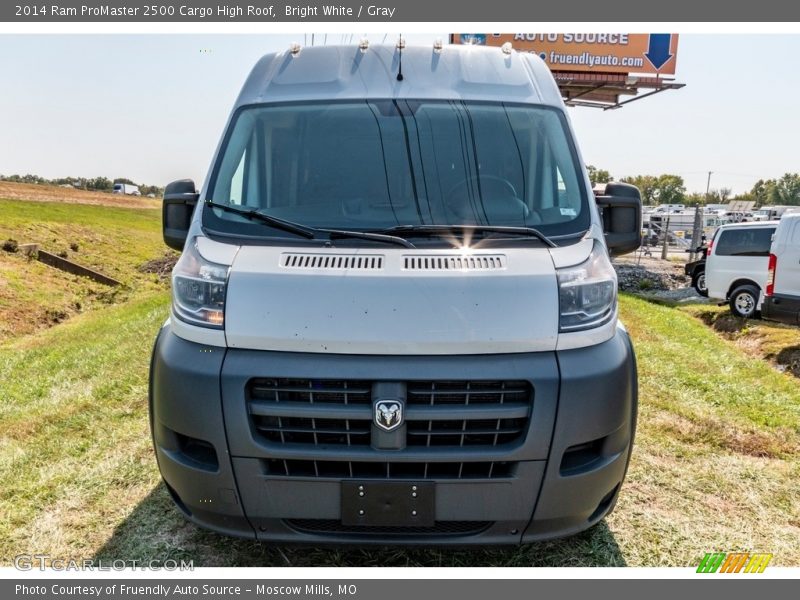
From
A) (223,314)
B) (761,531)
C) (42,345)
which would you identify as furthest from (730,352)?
(42,345)

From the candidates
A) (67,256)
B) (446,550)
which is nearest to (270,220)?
(446,550)

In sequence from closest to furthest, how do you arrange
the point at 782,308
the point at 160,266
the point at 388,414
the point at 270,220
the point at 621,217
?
the point at 388,414 → the point at 270,220 → the point at 621,217 → the point at 782,308 → the point at 160,266

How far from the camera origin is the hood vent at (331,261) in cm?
262

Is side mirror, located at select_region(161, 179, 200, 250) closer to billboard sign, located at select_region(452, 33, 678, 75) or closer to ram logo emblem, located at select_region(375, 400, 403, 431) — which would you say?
ram logo emblem, located at select_region(375, 400, 403, 431)

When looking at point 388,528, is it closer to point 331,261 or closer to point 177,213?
point 331,261

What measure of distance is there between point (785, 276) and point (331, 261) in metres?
10.4

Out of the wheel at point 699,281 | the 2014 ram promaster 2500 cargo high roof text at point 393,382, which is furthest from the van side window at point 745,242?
the 2014 ram promaster 2500 cargo high roof text at point 393,382

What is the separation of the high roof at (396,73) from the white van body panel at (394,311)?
53.3 inches

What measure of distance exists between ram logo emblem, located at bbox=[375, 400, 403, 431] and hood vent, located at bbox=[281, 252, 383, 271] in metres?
0.57

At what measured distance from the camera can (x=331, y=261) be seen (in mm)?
2654

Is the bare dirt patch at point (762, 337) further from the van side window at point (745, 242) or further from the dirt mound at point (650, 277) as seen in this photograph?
the dirt mound at point (650, 277)

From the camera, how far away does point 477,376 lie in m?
2.48

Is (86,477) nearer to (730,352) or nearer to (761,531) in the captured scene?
(761,531)

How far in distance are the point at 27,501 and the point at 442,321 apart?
9.69 feet
